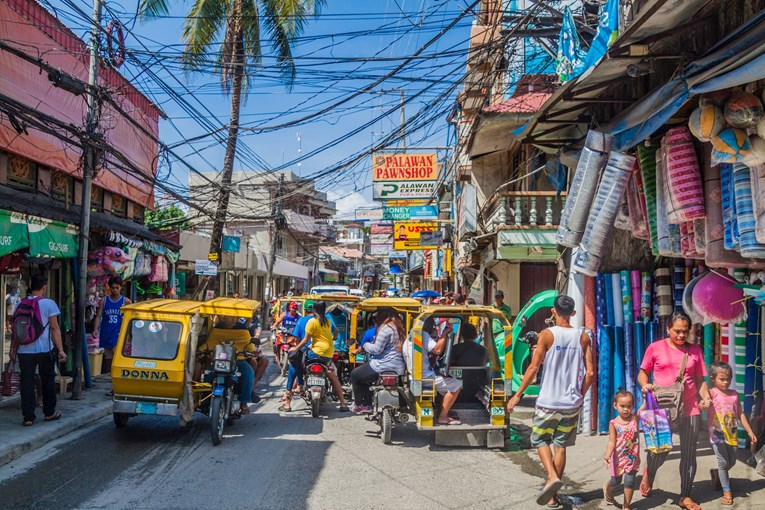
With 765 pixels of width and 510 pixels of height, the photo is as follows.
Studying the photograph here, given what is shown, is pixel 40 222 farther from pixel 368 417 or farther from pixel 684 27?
pixel 684 27

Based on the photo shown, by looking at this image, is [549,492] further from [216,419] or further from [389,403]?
[216,419]

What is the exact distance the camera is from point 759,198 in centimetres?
546

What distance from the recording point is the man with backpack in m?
8.65

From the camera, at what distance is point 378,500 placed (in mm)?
6215

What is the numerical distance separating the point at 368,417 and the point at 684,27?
6200mm

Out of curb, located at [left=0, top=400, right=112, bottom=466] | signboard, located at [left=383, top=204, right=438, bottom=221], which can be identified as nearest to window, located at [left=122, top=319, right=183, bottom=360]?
curb, located at [left=0, top=400, right=112, bottom=466]

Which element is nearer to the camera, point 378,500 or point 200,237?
point 378,500

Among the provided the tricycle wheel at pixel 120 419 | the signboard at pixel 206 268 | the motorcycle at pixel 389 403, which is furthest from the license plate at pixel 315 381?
the signboard at pixel 206 268

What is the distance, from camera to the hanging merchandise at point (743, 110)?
5.41m

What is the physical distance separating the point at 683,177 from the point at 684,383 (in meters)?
2.02

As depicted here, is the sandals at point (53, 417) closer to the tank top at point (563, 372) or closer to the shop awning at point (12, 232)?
the shop awning at point (12, 232)

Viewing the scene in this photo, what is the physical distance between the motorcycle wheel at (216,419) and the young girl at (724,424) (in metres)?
5.50

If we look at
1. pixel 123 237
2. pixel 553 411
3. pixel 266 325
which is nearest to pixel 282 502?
pixel 553 411

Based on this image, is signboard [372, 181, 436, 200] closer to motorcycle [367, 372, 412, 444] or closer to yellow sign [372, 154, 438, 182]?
yellow sign [372, 154, 438, 182]
